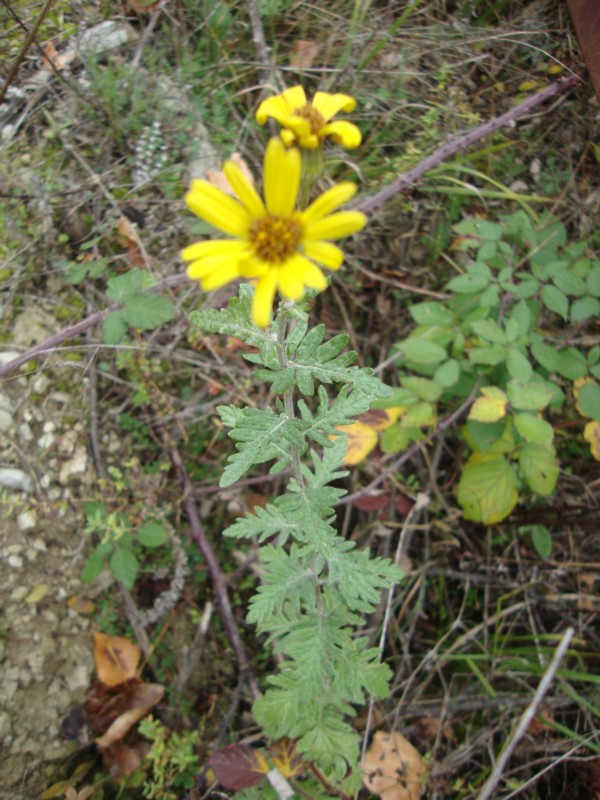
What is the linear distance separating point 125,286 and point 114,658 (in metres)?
1.80

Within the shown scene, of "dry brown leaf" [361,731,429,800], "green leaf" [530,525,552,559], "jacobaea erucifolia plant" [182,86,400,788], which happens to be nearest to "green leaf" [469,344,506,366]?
"jacobaea erucifolia plant" [182,86,400,788]

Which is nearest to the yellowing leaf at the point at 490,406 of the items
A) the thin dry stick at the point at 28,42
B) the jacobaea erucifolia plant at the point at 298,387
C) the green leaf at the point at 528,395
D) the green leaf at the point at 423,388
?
the green leaf at the point at 528,395

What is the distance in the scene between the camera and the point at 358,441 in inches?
115

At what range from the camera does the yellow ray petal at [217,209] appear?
59.8 inches

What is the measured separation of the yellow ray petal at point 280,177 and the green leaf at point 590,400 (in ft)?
5.71

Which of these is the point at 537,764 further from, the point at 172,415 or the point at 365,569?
the point at 172,415

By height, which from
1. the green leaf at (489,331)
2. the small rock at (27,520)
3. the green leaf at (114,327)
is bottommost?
the small rock at (27,520)

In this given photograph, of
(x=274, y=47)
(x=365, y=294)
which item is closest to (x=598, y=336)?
(x=365, y=294)

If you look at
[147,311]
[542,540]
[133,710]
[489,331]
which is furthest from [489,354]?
[133,710]

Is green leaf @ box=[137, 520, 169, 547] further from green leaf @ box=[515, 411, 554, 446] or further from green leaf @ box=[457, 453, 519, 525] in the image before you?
green leaf @ box=[515, 411, 554, 446]

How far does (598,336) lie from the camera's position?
9.73 feet

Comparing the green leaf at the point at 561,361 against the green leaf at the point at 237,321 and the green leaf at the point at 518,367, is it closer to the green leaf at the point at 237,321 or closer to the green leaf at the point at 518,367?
the green leaf at the point at 518,367

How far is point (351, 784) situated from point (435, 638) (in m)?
0.89

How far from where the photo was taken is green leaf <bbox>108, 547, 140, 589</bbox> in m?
2.74
